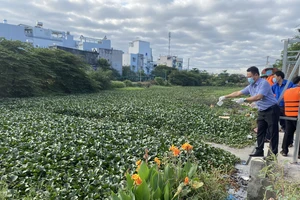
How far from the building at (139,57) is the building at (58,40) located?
599 centimetres

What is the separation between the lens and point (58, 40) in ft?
146

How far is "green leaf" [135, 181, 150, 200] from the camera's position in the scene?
1979mm

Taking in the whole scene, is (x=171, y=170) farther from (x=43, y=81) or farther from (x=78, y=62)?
(x=78, y=62)

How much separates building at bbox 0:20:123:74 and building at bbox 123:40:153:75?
5.99 m

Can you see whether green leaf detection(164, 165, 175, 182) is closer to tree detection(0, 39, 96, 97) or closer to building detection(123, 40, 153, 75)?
tree detection(0, 39, 96, 97)

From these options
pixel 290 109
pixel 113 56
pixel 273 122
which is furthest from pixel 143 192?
pixel 113 56

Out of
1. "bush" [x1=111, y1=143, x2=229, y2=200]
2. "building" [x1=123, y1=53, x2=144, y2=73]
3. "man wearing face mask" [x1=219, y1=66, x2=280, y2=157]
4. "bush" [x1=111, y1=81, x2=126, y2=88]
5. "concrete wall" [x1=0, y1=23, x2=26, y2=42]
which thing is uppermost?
"concrete wall" [x1=0, y1=23, x2=26, y2=42]

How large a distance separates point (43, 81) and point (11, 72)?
3.91 metres

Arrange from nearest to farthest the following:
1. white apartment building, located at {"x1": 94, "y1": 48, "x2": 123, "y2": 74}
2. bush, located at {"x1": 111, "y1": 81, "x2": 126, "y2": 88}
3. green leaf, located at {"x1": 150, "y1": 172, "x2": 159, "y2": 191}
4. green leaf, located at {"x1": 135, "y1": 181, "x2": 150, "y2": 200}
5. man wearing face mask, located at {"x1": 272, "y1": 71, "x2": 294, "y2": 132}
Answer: green leaf, located at {"x1": 135, "y1": 181, "x2": 150, "y2": 200} < green leaf, located at {"x1": 150, "y1": 172, "x2": 159, "y2": 191} < man wearing face mask, located at {"x1": 272, "y1": 71, "x2": 294, "y2": 132} < bush, located at {"x1": 111, "y1": 81, "x2": 126, "y2": 88} < white apartment building, located at {"x1": 94, "y1": 48, "x2": 123, "y2": 74}

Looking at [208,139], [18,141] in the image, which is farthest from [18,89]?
[208,139]

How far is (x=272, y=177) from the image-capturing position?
95.8 inches

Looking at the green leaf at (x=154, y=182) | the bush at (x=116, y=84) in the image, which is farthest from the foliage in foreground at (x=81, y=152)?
the bush at (x=116, y=84)

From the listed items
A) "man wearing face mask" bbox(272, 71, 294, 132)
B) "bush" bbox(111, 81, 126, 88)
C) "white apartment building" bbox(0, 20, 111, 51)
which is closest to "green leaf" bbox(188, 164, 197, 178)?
"man wearing face mask" bbox(272, 71, 294, 132)

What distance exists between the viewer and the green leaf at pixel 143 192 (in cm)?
198
